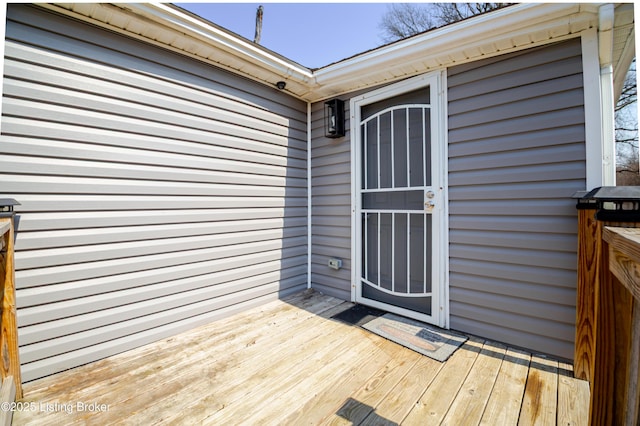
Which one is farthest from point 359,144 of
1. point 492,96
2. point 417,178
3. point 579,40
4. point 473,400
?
point 473,400

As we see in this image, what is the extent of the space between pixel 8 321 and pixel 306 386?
1706 mm

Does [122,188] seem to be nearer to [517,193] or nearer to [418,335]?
[418,335]

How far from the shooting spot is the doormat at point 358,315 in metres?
2.67

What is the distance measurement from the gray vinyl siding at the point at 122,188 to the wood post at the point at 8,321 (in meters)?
0.23

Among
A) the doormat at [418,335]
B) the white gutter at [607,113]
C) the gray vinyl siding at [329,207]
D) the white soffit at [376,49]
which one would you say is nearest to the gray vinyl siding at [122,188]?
the white soffit at [376,49]

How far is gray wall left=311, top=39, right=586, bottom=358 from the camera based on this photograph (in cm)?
200

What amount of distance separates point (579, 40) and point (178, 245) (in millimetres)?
3351

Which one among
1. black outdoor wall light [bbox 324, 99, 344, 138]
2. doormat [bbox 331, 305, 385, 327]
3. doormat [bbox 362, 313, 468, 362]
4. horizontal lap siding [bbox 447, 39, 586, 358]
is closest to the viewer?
horizontal lap siding [bbox 447, 39, 586, 358]

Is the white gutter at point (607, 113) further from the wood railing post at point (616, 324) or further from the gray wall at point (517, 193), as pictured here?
the wood railing post at point (616, 324)

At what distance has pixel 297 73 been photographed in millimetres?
2969

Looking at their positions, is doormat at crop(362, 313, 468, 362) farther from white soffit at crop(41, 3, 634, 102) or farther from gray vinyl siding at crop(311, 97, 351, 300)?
white soffit at crop(41, 3, 634, 102)

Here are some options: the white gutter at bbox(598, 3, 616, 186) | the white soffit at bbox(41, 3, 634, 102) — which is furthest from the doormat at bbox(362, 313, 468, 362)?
the white soffit at bbox(41, 3, 634, 102)

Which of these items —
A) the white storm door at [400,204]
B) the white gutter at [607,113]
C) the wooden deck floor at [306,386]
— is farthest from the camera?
the white storm door at [400,204]

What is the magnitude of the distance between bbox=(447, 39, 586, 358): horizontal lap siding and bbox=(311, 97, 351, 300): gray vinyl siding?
3.63ft
